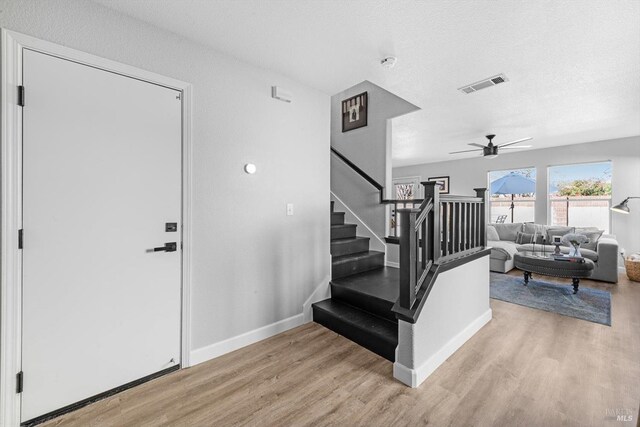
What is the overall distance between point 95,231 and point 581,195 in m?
8.16

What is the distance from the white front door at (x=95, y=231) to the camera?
157cm

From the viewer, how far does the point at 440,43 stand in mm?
2180

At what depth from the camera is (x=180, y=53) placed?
6.86ft

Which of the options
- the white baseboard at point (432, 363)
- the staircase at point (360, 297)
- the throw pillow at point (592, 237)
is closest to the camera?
the white baseboard at point (432, 363)

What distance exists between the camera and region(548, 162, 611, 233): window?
18.2 feet

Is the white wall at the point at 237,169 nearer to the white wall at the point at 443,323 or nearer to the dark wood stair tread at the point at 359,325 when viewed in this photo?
the dark wood stair tread at the point at 359,325

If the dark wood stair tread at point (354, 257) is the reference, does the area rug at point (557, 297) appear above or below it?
below

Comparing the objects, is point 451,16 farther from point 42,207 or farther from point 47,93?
point 42,207

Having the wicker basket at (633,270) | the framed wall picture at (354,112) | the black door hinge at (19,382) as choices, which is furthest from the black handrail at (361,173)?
the wicker basket at (633,270)

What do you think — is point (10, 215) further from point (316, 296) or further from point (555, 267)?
point (555, 267)

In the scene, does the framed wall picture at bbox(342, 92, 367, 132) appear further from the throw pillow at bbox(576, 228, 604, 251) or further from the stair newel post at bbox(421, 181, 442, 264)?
the throw pillow at bbox(576, 228, 604, 251)

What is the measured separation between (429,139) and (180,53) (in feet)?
15.0

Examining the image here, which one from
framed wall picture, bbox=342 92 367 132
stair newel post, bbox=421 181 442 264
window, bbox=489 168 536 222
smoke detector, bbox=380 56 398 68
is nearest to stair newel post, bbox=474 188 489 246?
stair newel post, bbox=421 181 442 264

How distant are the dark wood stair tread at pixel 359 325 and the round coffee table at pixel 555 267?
3096 millimetres
